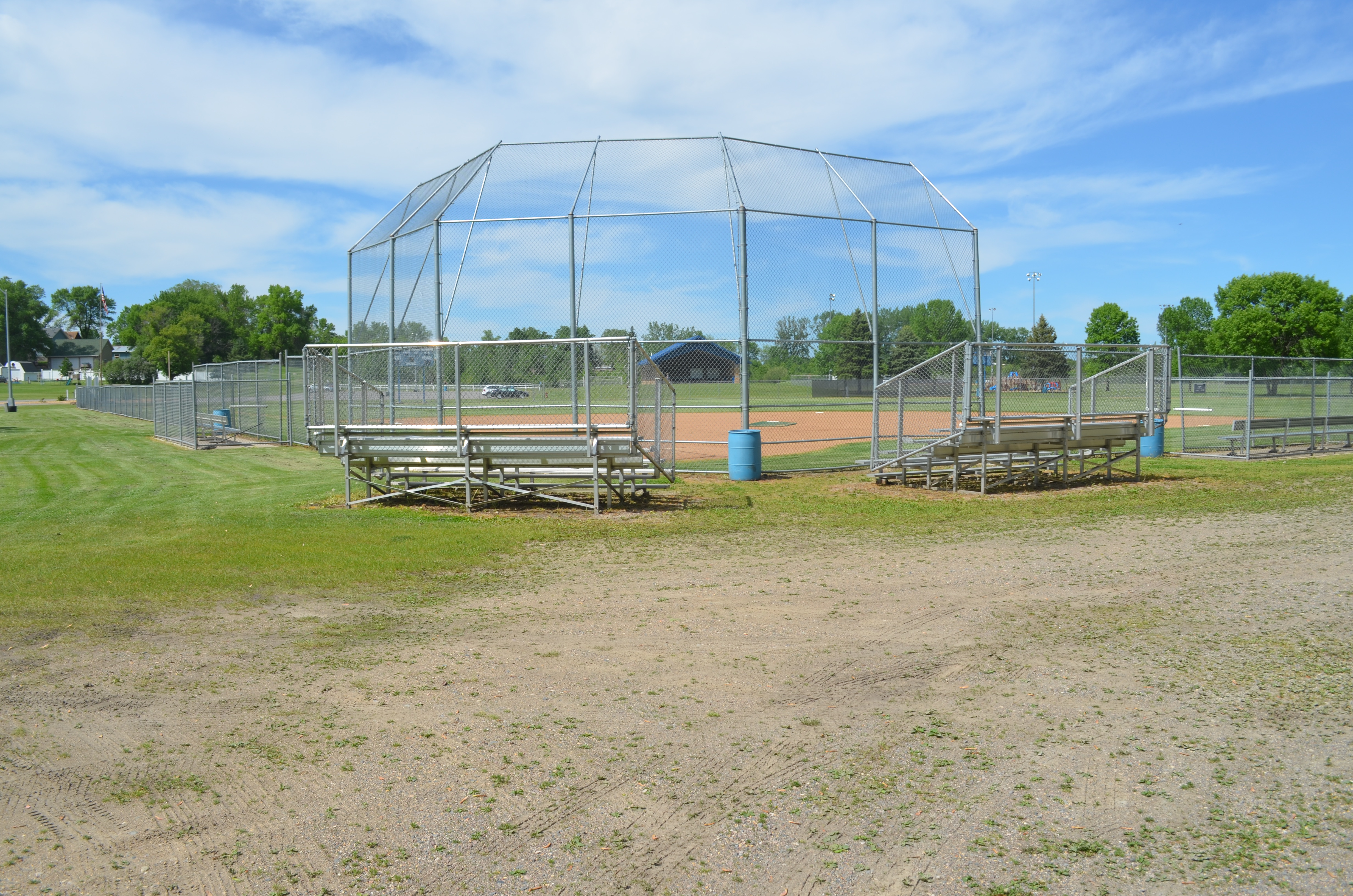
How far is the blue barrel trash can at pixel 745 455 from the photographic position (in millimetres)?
15742

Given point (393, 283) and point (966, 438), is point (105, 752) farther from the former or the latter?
point (393, 283)

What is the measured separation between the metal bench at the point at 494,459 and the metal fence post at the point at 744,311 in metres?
3.38

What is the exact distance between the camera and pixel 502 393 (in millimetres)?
14750

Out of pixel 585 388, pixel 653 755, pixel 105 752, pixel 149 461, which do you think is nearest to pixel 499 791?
pixel 653 755

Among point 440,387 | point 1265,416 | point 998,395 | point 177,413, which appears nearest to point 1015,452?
point 998,395

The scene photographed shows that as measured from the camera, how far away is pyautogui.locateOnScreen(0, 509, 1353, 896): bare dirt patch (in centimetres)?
321

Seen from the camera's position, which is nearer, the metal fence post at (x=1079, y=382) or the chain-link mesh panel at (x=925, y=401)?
the chain-link mesh panel at (x=925, y=401)

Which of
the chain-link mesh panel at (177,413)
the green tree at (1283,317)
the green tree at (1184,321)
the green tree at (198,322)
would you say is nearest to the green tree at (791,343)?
the chain-link mesh panel at (177,413)

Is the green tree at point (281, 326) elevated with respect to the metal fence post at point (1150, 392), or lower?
elevated

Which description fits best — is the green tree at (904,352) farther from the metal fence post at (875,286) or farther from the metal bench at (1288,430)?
the metal bench at (1288,430)

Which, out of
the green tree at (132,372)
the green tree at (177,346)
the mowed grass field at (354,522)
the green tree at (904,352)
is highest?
the green tree at (177,346)

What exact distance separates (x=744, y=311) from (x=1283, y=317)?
70563mm

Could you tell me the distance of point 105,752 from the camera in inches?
165

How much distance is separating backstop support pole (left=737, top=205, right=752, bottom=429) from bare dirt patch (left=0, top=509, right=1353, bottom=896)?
9.26 metres
